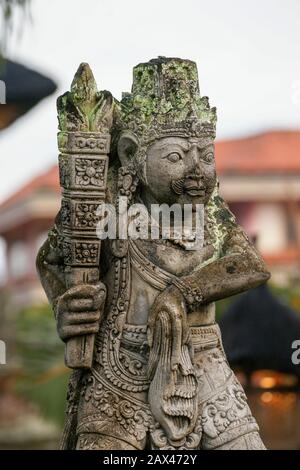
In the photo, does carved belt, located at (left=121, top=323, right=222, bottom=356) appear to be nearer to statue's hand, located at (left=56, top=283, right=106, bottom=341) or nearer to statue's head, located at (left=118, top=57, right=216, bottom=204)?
statue's hand, located at (left=56, top=283, right=106, bottom=341)

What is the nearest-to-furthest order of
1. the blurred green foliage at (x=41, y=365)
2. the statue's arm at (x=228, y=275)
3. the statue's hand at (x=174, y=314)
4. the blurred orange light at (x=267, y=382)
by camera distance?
1. the statue's hand at (x=174, y=314)
2. the statue's arm at (x=228, y=275)
3. the blurred orange light at (x=267, y=382)
4. the blurred green foliage at (x=41, y=365)

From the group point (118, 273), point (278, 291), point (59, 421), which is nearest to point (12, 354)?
point (59, 421)

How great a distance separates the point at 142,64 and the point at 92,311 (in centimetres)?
133

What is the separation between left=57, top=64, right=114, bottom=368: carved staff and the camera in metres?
8.16

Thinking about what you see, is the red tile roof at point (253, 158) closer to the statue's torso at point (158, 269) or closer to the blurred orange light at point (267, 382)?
the blurred orange light at point (267, 382)

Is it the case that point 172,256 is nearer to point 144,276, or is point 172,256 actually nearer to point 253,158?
point 144,276

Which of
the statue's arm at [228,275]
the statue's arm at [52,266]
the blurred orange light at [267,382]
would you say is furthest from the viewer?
the blurred orange light at [267,382]

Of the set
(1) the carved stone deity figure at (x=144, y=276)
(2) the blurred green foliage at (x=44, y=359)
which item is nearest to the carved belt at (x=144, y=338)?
(1) the carved stone deity figure at (x=144, y=276)

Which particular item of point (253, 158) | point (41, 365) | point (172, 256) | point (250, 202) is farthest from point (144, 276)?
point (253, 158)

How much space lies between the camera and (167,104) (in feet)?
27.0

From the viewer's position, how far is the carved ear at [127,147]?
827 centimetres

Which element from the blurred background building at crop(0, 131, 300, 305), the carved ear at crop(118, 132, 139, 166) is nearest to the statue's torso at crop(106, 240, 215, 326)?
the carved ear at crop(118, 132, 139, 166)

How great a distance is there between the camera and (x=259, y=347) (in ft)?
52.4

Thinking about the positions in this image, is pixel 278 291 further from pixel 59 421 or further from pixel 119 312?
pixel 119 312
